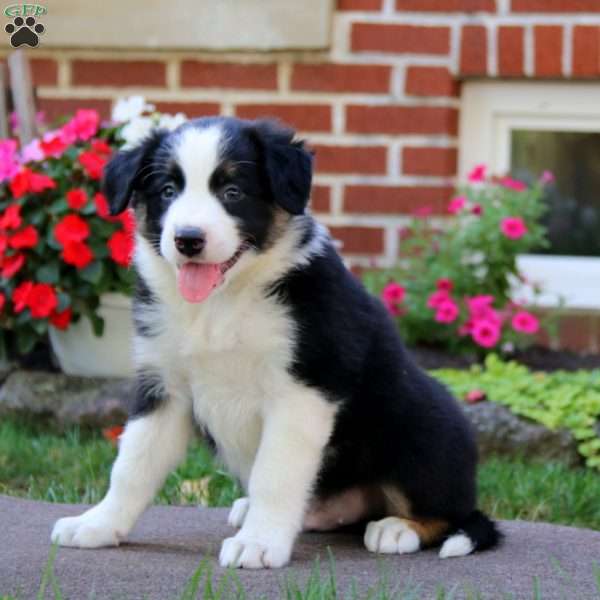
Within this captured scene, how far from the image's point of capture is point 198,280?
3.28 meters

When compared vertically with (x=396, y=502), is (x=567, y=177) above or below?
above

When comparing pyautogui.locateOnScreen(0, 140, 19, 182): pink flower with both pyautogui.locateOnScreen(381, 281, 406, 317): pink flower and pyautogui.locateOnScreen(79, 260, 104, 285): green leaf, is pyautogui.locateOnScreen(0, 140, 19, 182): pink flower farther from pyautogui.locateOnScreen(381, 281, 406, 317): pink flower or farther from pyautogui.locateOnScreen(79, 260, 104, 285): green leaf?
pyautogui.locateOnScreen(381, 281, 406, 317): pink flower

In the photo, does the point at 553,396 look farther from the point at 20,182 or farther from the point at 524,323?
the point at 20,182

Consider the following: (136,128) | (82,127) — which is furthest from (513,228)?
(82,127)

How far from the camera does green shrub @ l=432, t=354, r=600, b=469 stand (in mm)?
5156

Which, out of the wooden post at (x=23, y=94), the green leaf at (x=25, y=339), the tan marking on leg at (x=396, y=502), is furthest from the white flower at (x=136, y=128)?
the tan marking on leg at (x=396, y=502)

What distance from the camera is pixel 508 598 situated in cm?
291

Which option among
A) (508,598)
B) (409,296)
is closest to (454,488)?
(508,598)

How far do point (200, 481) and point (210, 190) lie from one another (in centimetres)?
170

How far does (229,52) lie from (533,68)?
1460 mm

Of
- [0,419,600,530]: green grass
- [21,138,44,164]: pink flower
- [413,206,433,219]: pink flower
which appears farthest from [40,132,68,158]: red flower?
[413,206,433,219]: pink flower

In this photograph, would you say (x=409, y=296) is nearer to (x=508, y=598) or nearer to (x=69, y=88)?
(x=69, y=88)

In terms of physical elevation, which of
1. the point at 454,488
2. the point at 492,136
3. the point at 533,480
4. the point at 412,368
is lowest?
the point at 533,480

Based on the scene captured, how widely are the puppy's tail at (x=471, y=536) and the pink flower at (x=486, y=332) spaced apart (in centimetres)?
217
